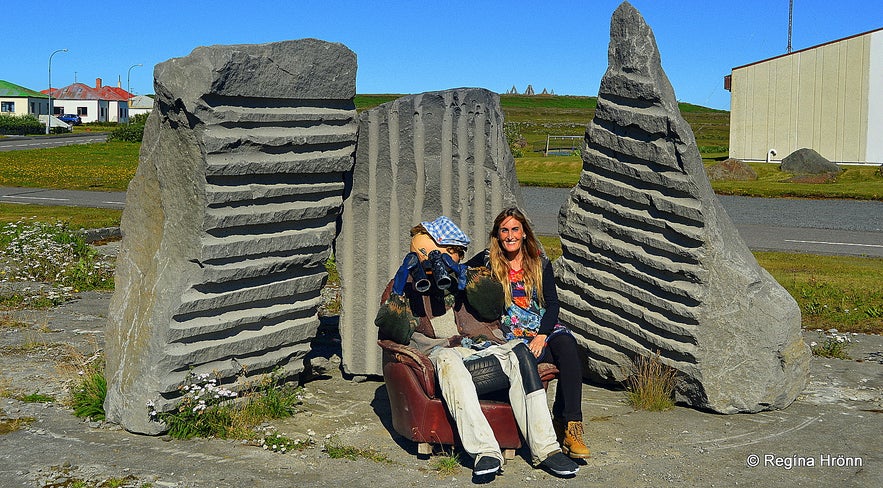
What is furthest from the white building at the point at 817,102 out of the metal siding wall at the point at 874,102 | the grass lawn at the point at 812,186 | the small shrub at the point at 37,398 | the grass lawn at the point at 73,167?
the small shrub at the point at 37,398

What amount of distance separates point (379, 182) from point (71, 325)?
3.72m

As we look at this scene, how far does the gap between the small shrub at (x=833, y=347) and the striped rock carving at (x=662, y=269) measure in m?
1.74

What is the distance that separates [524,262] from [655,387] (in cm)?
136

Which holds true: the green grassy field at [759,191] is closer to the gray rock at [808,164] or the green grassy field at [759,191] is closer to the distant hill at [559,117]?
the gray rock at [808,164]

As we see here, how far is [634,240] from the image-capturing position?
22.4ft

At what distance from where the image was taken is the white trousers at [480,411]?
522 cm

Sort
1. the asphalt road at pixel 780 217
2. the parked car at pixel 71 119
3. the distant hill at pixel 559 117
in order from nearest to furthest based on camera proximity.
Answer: the asphalt road at pixel 780 217 → the distant hill at pixel 559 117 → the parked car at pixel 71 119

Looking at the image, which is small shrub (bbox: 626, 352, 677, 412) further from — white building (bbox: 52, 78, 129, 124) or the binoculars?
white building (bbox: 52, 78, 129, 124)

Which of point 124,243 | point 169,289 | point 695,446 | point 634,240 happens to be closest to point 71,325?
point 124,243

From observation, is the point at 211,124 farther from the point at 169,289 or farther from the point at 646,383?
the point at 646,383

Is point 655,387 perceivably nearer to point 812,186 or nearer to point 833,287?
point 833,287

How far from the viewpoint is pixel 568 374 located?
5.58 meters

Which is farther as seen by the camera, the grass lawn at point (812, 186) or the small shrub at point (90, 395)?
the grass lawn at point (812, 186)

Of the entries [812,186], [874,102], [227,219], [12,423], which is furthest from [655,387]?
[874,102]
